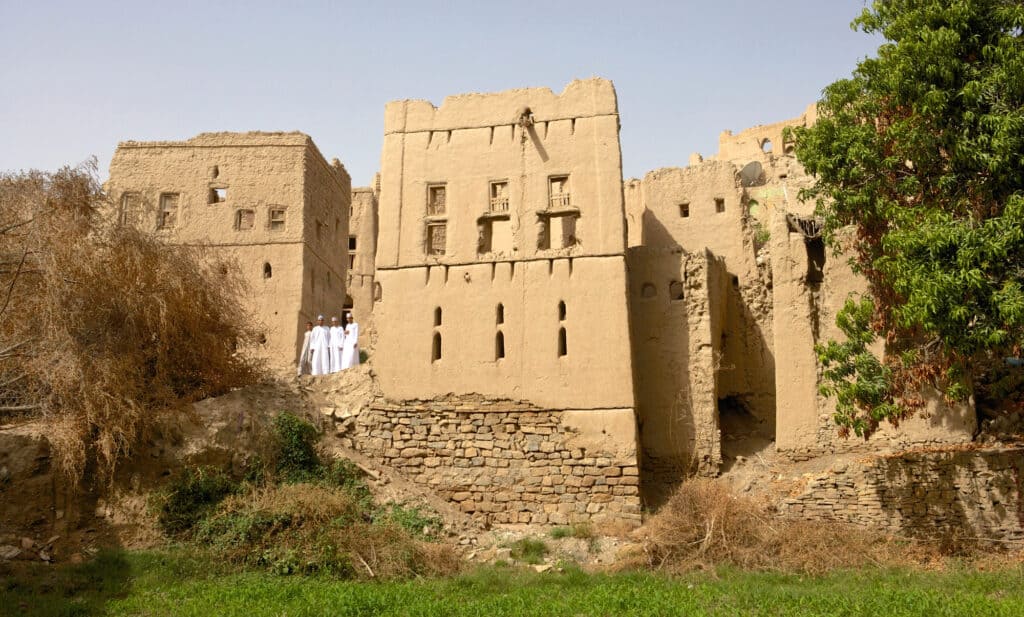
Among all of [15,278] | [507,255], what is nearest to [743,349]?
[507,255]

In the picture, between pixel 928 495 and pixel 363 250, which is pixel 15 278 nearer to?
pixel 928 495

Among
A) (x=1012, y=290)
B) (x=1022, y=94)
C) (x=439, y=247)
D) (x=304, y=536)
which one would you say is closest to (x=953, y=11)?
(x=1022, y=94)

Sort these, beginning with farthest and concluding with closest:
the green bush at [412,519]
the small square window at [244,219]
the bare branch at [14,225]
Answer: the small square window at [244,219], the green bush at [412,519], the bare branch at [14,225]

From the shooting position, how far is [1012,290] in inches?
502

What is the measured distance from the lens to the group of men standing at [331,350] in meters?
20.5

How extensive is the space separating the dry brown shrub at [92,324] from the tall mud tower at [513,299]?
359cm

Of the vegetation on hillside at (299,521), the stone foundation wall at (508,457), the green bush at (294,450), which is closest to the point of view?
the vegetation on hillside at (299,521)

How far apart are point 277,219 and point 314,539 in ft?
40.7

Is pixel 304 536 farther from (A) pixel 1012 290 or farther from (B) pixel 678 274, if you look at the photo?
(A) pixel 1012 290

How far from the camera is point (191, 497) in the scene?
51.4 ft

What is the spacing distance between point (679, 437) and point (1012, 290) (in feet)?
23.2

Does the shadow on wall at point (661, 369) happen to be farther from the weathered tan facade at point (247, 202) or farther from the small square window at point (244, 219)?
the small square window at point (244, 219)

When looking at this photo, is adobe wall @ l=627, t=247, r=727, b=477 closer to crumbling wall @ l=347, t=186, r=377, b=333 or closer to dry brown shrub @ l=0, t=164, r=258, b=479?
dry brown shrub @ l=0, t=164, r=258, b=479

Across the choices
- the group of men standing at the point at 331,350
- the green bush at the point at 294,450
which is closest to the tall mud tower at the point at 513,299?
the green bush at the point at 294,450
